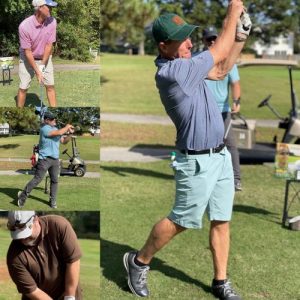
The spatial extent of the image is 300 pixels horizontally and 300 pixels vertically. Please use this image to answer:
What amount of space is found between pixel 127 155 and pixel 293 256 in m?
5.92

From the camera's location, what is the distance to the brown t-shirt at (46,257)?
11.7 feet

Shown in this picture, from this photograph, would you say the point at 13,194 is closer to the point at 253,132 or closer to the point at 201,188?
the point at 201,188

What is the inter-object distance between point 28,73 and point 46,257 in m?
1.07

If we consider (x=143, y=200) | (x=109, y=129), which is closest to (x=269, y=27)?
(x=109, y=129)

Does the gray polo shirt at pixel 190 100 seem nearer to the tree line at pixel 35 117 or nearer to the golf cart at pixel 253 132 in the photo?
the tree line at pixel 35 117

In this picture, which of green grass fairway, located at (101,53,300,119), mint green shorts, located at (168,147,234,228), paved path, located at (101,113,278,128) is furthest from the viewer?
green grass fairway, located at (101,53,300,119)

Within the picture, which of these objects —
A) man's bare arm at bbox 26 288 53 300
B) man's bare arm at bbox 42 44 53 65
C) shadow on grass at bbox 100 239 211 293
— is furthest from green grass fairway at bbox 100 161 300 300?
man's bare arm at bbox 42 44 53 65

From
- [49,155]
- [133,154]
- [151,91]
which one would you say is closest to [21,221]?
[49,155]

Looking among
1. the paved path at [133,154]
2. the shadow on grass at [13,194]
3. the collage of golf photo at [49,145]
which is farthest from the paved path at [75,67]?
the paved path at [133,154]

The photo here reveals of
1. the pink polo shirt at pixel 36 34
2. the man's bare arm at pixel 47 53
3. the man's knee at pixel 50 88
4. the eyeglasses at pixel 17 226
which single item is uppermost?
the pink polo shirt at pixel 36 34

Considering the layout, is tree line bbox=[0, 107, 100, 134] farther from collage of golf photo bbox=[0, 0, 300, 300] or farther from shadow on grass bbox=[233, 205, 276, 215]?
shadow on grass bbox=[233, 205, 276, 215]

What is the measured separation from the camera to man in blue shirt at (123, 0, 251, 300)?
397cm

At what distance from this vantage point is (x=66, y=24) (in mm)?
3672

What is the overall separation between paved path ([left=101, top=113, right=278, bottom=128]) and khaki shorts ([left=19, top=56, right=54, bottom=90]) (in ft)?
41.9
